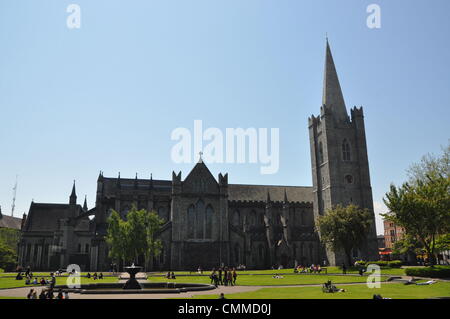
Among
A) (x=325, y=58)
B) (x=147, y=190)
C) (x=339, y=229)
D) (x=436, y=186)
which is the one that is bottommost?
(x=339, y=229)

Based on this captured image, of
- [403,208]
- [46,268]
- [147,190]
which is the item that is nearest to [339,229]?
[403,208]

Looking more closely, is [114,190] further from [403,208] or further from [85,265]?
[403,208]

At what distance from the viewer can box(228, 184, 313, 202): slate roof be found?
81.8 m

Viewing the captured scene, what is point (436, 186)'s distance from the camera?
41.3 meters

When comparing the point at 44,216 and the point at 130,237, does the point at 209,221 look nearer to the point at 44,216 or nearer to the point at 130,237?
the point at 130,237

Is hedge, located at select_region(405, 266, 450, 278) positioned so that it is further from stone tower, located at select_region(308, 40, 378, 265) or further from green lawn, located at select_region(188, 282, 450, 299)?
stone tower, located at select_region(308, 40, 378, 265)

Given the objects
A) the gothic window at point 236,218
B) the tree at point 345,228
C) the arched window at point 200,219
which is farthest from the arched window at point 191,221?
the tree at point 345,228

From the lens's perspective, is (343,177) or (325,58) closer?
(343,177)

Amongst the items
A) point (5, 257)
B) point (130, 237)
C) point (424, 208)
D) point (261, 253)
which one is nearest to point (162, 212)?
point (261, 253)

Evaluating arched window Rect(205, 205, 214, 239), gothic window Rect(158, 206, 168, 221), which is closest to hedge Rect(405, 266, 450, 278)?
arched window Rect(205, 205, 214, 239)

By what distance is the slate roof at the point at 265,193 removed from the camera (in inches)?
3221
